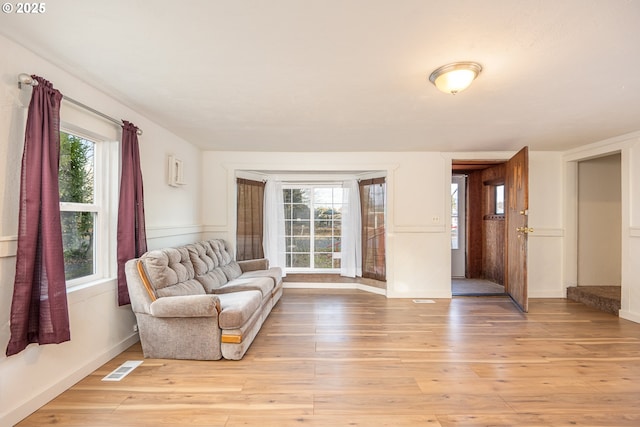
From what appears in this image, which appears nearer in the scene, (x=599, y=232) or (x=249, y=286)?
(x=249, y=286)

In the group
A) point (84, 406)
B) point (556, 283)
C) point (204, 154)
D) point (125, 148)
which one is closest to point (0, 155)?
point (125, 148)

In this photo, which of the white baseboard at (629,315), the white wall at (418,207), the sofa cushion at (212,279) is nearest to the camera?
the sofa cushion at (212,279)

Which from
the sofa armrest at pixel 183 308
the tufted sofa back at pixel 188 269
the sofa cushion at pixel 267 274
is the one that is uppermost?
the tufted sofa back at pixel 188 269

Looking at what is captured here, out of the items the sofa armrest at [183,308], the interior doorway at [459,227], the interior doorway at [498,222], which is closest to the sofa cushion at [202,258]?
the sofa armrest at [183,308]

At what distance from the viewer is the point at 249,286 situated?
3.46 meters

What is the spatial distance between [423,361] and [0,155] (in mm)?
3322

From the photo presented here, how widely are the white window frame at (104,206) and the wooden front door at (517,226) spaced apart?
183 inches

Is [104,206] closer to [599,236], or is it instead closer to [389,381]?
[389,381]

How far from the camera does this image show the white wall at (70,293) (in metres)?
1.74

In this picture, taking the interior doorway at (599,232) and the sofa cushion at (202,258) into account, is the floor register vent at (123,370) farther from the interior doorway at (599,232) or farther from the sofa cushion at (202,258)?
the interior doorway at (599,232)

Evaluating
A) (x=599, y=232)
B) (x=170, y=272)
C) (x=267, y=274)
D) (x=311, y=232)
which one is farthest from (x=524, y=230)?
(x=170, y=272)

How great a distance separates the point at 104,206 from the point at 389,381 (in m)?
2.80

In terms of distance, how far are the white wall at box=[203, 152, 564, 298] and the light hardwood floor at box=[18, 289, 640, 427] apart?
3.78ft

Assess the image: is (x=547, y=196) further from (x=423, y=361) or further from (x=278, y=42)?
(x=278, y=42)
